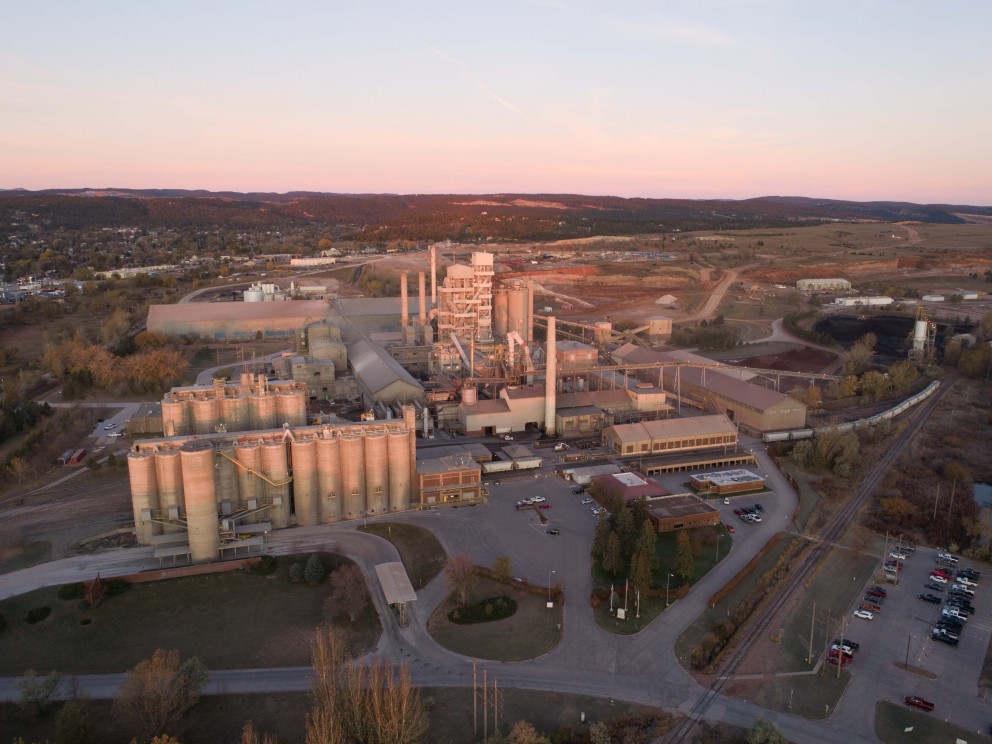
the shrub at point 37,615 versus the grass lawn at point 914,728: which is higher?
the shrub at point 37,615

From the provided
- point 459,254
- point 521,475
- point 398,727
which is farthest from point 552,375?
point 459,254

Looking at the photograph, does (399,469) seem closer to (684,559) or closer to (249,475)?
(249,475)

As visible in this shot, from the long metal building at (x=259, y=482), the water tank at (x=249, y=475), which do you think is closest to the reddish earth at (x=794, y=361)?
the long metal building at (x=259, y=482)

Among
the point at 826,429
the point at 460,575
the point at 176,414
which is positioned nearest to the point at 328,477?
the point at 460,575

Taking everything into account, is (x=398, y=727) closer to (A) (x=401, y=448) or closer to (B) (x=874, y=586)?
(A) (x=401, y=448)

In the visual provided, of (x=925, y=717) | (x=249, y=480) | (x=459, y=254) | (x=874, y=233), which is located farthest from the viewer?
(x=874, y=233)

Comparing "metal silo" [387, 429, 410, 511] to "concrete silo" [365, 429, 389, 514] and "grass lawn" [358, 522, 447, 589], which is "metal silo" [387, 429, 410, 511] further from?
"grass lawn" [358, 522, 447, 589]

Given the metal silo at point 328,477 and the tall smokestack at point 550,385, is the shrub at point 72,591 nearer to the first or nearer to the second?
the metal silo at point 328,477
